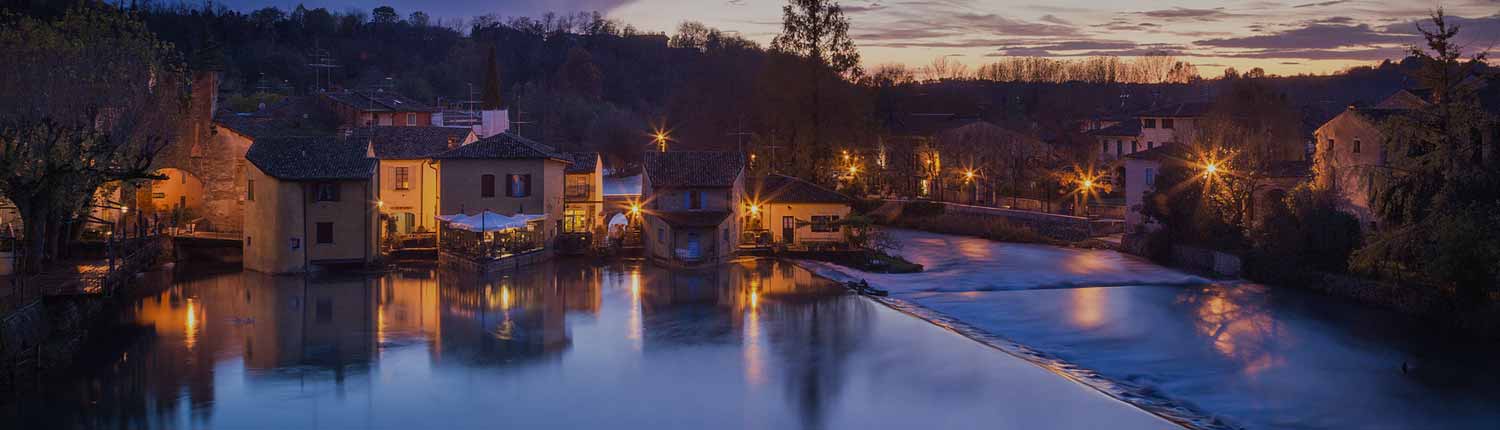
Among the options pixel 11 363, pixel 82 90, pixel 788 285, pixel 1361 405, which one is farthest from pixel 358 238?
pixel 1361 405

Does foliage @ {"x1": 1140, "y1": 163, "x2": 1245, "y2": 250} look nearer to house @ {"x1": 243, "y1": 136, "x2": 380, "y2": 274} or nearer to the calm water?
the calm water

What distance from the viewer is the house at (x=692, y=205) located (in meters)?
33.0

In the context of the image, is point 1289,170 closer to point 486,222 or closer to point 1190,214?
point 1190,214

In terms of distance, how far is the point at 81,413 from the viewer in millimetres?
16500

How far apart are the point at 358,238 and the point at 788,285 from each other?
10.9 meters

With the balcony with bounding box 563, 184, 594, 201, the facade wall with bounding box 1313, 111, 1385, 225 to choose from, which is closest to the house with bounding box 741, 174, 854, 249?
the balcony with bounding box 563, 184, 594, 201

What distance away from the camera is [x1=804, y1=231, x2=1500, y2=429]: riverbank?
17656mm

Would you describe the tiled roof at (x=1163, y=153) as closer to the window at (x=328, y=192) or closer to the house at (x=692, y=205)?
the house at (x=692, y=205)

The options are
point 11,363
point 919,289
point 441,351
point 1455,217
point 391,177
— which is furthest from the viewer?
point 391,177

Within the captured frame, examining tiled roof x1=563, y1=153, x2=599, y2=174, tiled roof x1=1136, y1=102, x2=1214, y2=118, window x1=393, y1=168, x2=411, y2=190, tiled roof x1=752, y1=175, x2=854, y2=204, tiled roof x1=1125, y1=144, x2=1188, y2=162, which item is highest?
tiled roof x1=1136, y1=102, x2=1214, y2=118

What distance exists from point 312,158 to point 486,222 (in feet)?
15.0

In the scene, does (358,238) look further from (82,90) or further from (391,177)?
(82,90)

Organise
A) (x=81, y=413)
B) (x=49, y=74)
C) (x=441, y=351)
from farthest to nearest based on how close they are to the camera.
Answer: (x=49, y=74), (x=441, y=351), (x=81, y=413)

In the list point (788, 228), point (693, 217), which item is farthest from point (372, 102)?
point (788, 228)
